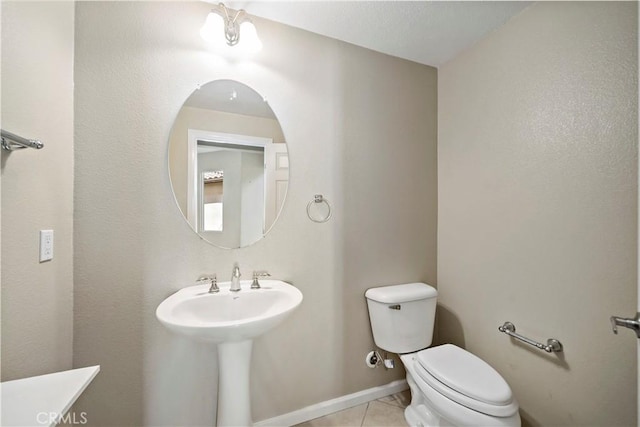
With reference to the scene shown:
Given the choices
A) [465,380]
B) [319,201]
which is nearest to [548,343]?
[465,380]

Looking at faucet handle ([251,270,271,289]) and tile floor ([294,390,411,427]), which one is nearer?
faucet handle ([251,270,271,289])

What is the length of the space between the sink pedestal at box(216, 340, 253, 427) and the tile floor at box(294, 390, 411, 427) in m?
0.55

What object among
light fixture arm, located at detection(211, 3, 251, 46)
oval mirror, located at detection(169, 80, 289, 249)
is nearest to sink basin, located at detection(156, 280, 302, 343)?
oval mirror, located at detection(169, 80, 289, 249)

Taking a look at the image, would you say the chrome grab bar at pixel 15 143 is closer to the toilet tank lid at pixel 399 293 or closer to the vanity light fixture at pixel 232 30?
the vanity light fixture at pixel 232 30

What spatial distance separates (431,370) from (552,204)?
Answer: 983 millimetres

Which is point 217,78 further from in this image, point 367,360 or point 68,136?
point 367,360

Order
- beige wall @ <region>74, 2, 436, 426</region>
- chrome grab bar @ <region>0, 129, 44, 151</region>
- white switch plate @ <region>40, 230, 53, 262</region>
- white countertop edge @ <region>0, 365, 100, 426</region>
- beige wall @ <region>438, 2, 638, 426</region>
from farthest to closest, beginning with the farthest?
beige wall @ <region>74, 2, 436, 426</region> → beige wall @ <region>438, 2, 638, 426</region> → white switch plate @ <region>40, 230, 53, 262</region> → chrome grab bar @ <region>0, 129, 44, 151</region> → white countertop edge @ <region>0, 365, 100, 426</region>

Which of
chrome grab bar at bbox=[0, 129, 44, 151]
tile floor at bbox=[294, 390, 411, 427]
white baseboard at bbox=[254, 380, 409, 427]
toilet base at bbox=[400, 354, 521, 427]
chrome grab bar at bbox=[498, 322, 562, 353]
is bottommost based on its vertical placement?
tile floor at bbox=[294, 390, 411, 427]

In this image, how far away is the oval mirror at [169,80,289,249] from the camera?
1.38m

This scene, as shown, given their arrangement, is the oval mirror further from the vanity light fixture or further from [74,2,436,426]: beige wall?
the vanity light fixture

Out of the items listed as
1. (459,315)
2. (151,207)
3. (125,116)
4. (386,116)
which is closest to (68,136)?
(125,116)

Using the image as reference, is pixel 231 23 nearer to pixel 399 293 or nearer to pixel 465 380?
pixel 399 293

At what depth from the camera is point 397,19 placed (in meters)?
1.52

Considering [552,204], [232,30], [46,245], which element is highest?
[232,30]
